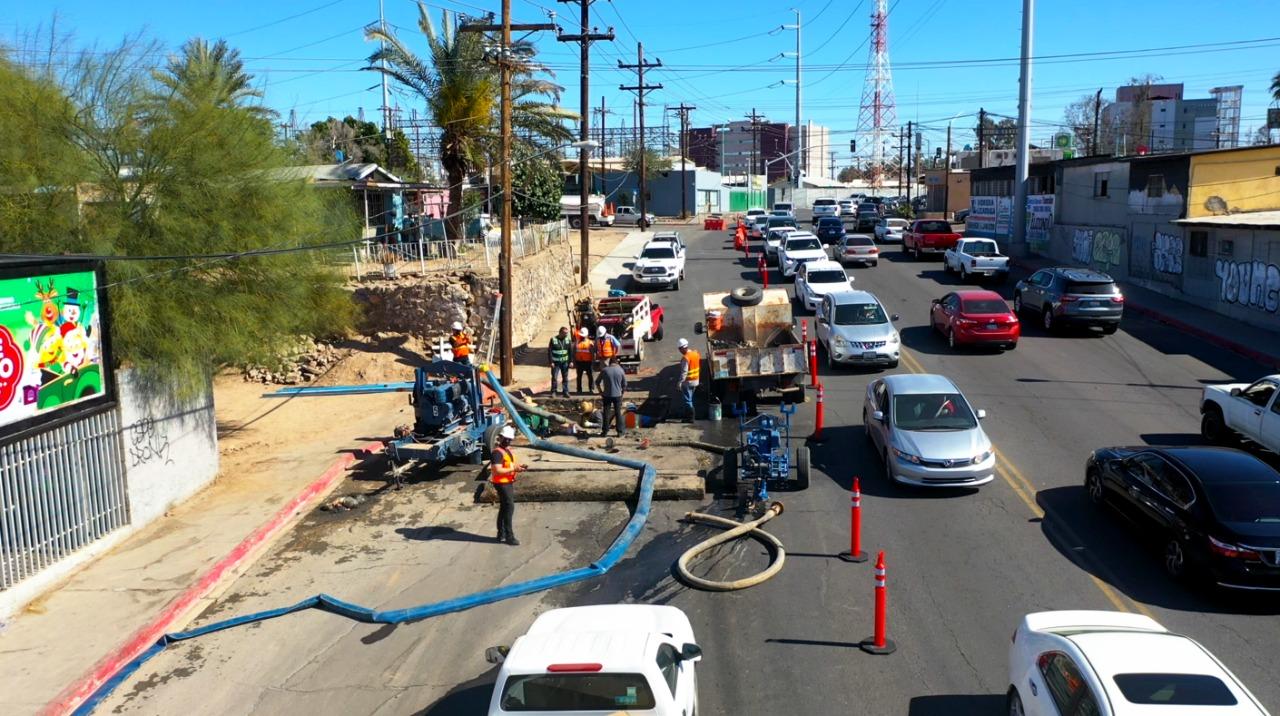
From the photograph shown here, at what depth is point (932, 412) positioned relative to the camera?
51.8 feet

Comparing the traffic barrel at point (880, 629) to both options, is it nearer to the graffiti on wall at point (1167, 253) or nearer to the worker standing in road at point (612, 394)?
the worker standing in road at point (612, 394)

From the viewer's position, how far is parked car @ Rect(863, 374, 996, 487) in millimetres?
14812

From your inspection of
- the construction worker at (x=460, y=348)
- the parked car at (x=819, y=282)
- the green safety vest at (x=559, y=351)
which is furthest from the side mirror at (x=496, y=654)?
the parked car at (x=819, y=282)

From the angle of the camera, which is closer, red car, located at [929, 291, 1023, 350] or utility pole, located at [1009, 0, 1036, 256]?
red car, located at [929, 291, 1023, 350]

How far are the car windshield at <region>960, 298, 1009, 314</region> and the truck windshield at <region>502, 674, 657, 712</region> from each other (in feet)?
66.7

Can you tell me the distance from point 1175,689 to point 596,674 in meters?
3.98

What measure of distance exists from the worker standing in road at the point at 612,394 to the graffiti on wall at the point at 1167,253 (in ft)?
76.9

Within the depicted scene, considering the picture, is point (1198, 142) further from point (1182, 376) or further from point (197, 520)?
point (197, 520)

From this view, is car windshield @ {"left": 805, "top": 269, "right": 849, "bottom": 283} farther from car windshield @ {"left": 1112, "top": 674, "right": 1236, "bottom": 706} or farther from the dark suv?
car windshield @ {"left": 1112, "top": 674, "right": 1236, "bottom": 706}

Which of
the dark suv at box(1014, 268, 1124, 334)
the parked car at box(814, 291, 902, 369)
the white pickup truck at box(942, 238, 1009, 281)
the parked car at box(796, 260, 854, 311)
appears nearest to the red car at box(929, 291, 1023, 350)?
the dark suv at box(1014, 268, 1124, 334)

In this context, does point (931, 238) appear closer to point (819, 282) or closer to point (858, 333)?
point (819, 282)

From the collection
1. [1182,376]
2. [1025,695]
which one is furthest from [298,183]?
[1182,376]

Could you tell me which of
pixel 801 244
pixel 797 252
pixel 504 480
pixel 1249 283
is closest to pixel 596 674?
pixel 504 480

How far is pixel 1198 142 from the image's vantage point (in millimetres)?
121000
